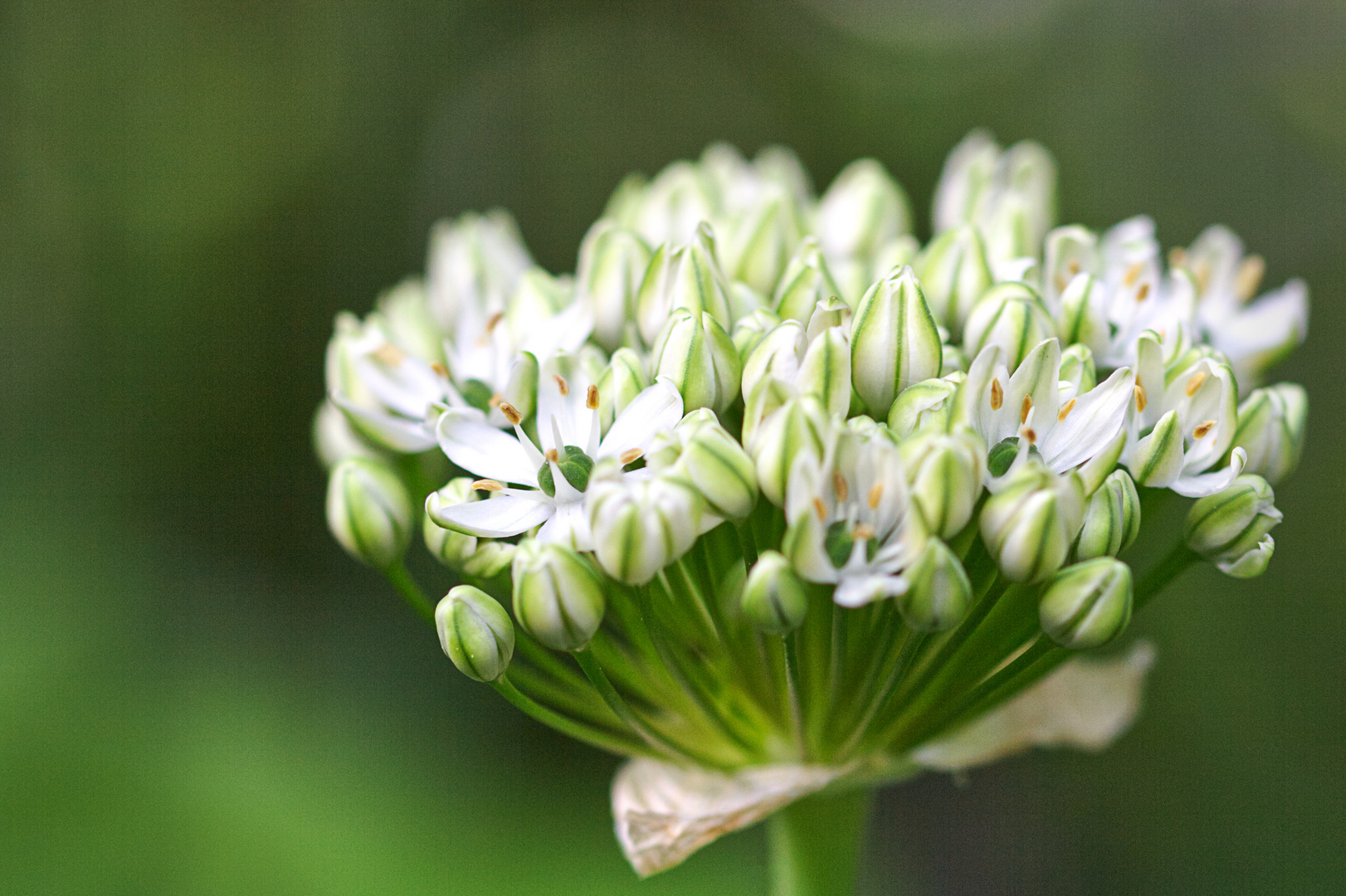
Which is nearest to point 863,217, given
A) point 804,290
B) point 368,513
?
point 804,290

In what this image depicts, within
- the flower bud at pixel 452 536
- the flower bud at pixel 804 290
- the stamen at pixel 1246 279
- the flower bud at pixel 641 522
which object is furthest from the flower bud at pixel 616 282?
the stamen at pixel 1246 279

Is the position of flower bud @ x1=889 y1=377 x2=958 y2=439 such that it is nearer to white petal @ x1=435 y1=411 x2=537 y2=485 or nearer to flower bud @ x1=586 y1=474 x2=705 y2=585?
flower bud @ x1=586 y1=474 x2=705 y2=585

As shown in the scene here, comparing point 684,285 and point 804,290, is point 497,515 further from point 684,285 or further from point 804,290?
point 804,290

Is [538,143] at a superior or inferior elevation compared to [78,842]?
superior

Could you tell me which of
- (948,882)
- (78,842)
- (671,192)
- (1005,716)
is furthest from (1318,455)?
(78,842)

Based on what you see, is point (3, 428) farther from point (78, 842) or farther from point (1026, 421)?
point (1026, 421)

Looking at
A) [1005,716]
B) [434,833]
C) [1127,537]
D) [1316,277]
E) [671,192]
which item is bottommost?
[434,833]
